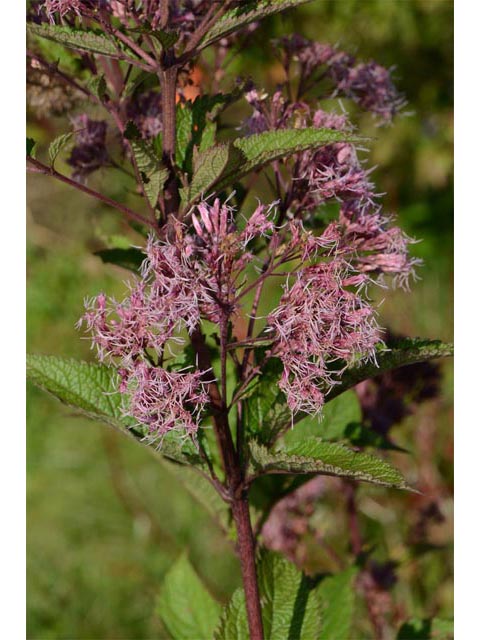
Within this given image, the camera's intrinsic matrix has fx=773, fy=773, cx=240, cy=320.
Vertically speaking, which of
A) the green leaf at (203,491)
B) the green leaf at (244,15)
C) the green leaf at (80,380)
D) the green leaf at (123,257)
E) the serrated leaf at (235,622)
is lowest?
the serrated leaf at (235,622)

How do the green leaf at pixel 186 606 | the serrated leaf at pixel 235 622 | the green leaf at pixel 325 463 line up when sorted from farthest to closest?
the green leaf at pixel 186 606, the serrated leaf at pixel 235 622, the green leaf at pixel 325 463

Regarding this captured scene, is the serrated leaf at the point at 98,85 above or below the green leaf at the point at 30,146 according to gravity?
above

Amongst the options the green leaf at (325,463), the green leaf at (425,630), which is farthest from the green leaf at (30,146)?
the green leaf at (425,630)

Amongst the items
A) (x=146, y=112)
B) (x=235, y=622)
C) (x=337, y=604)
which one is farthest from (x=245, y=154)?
(x=337, y=604)

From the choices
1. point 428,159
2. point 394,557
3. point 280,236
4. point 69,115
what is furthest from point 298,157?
point 428,159

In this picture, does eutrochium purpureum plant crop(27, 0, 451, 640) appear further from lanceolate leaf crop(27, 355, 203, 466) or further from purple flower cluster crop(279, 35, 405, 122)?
purple flower cluster crop(279, 35, 405, 122)

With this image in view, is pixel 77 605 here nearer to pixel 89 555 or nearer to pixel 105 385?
pixel 89 555

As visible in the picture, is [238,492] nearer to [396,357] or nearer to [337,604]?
[396,357]

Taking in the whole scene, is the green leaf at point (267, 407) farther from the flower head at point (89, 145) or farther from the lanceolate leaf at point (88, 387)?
the flower head at point (89, 145)
